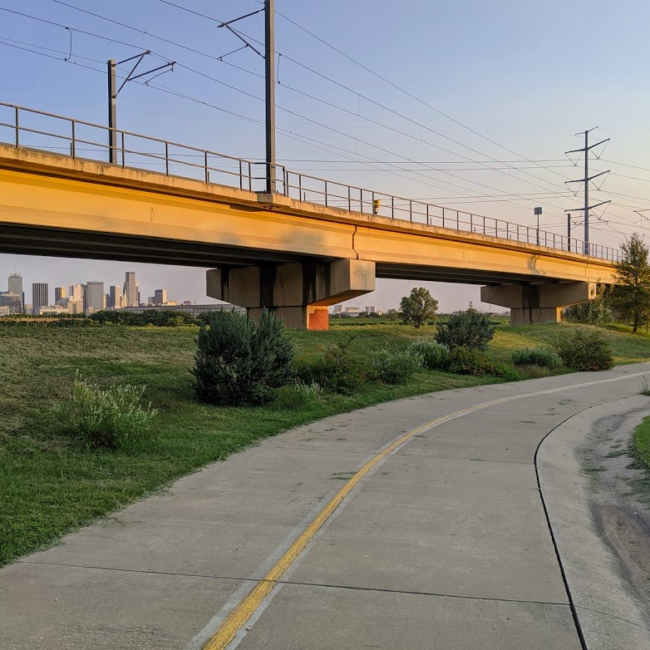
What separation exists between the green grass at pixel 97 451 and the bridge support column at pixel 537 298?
39.6 m

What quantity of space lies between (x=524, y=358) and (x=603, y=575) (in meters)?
23.9

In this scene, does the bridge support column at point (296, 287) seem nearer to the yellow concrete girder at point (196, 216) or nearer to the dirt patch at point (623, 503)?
the yellow concrete girder at point (196, 216)

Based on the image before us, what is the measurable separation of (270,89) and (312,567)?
24.6 metres

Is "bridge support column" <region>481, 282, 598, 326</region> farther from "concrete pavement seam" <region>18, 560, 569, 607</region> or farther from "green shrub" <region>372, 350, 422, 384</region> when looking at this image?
"concrete pavement seam" <region>18, 560, 569, 607</region>

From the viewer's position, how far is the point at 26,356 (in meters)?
16.7

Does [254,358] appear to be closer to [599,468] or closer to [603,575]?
[599,468]

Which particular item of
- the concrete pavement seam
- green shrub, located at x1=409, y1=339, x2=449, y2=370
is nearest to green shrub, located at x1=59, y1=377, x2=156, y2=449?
the concrete pavement seam

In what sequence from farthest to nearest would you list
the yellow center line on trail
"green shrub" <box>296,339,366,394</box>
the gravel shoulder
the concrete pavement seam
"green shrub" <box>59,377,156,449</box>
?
1. "green shrub" <box>296,339,366,394</box>
2. "green shrub" <box>59,377,156,449</box>
3. the concrete pavement seam
4. the gravel shoulder
5. the yellow center line on trail

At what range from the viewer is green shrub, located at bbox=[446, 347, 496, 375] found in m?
25.1

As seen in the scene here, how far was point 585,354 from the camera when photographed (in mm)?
30438

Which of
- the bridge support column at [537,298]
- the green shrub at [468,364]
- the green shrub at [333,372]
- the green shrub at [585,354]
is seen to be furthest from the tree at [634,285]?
the green shrub at [333,372]

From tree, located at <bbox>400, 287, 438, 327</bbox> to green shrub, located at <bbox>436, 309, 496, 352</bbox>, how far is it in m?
28.0

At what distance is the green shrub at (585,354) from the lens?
3033 centimetres

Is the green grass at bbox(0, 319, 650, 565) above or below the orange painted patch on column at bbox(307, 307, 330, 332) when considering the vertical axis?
below
